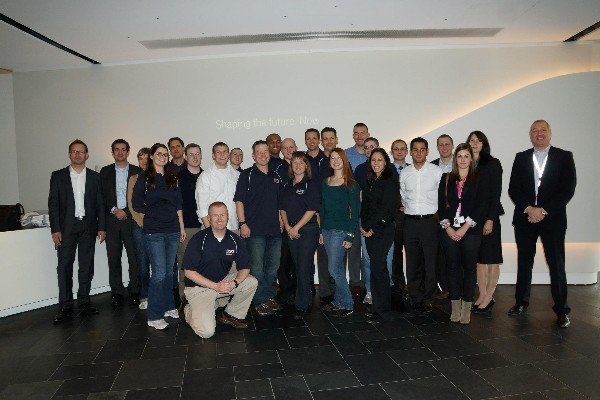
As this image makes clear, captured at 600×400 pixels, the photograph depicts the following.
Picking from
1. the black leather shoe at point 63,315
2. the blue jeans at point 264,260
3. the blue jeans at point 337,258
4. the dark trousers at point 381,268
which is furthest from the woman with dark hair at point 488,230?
the black leather shoe at point 63,315

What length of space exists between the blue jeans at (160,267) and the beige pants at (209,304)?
0.27 meters

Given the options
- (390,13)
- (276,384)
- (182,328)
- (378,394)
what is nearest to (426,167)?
(390,13)

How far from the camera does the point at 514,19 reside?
464 cm

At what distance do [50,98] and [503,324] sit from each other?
684cm

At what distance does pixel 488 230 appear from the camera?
3648 mm

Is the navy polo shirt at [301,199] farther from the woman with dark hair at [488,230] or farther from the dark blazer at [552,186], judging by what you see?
the dark blazer at [552,186]

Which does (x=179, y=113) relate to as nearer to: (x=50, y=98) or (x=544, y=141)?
(x=50, y=98)

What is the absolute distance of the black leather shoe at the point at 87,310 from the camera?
419 centimetres

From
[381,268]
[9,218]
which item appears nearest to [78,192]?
[9,218]

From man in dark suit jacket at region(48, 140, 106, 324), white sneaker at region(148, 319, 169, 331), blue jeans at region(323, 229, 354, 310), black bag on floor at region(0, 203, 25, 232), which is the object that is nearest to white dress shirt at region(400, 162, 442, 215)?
blue jeans at region(323, 229, 354, 310)

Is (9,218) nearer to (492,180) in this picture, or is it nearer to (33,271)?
(33,271)

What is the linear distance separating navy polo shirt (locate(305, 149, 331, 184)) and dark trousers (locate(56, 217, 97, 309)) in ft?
8.35

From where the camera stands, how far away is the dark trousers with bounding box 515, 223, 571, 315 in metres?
3.68

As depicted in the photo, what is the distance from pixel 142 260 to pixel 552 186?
14.1 ft
